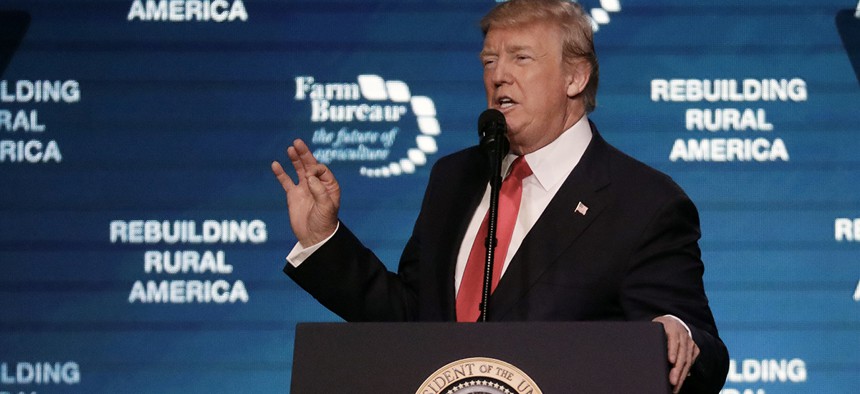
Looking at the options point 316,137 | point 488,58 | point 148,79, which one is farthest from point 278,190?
point 488,58

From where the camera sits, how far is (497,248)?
6.95ft

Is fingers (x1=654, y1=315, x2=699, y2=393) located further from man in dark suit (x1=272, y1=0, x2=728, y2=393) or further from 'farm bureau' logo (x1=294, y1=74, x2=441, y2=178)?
'farm bureau' logo (x1=294, y1=74, x2=441, y2=178)

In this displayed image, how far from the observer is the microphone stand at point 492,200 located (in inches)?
68.2

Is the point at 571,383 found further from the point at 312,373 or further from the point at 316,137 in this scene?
the point at 316,137

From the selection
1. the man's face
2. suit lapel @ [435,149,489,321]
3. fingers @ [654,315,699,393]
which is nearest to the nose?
the man's face

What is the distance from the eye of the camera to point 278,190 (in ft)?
11.3

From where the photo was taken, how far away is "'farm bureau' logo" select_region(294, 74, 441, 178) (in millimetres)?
3410

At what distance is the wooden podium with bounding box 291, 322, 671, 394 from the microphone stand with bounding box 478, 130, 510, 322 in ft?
0.76

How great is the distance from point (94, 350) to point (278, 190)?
27.3 inches

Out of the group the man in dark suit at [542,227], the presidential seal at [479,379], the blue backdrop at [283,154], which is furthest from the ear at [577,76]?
the blue backdrop at [283,154]

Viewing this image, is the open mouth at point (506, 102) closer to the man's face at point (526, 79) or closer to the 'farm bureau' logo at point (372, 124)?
the man's face at point (526, 79)

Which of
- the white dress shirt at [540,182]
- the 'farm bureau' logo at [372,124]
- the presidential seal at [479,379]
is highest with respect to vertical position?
the 'farm bureau' logo at [372,124]

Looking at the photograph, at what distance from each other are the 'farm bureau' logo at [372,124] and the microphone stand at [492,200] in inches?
57.7

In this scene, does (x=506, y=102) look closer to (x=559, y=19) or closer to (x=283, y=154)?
(x=559, y=19)
